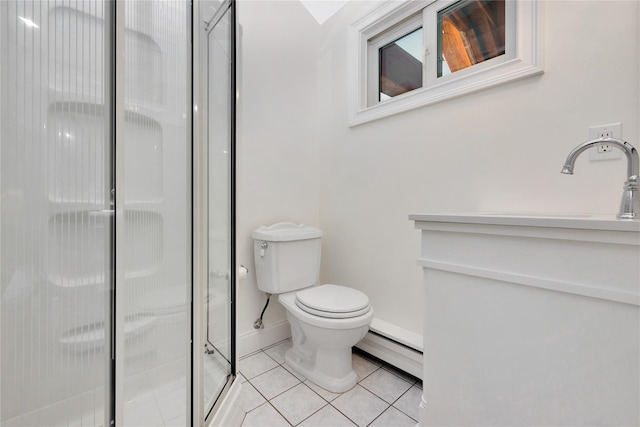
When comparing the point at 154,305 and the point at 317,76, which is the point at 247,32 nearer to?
the point at 317,76

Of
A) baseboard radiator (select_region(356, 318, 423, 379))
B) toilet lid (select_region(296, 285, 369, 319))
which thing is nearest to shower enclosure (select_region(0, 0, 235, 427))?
toilet lid (select_region(296, 285, 369, 319))

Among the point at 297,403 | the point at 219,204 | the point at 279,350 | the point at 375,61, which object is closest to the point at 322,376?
the point at 297,403

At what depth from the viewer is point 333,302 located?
1363 millimetres

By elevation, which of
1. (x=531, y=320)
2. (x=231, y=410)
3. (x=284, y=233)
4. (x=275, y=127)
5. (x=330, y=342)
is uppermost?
(x=275, y=127)

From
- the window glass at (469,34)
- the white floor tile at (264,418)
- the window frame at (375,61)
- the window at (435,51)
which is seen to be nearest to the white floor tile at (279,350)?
the white floor tile at (264,418)

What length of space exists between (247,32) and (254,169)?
82 cm

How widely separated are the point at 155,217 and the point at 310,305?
84 centimetres

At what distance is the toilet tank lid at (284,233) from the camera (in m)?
1.59

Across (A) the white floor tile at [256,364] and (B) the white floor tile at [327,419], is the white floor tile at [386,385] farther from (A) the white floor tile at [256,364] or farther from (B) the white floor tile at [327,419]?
(A) the white floor tile at [256,364]

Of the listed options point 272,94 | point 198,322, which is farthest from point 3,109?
point 272,94

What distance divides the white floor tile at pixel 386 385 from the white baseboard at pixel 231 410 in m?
0.61

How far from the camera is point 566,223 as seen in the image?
69 centimetres

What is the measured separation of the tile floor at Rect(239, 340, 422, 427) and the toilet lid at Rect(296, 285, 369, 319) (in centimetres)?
39

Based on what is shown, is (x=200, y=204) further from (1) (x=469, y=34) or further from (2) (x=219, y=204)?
(1) (x=469, y=34)
